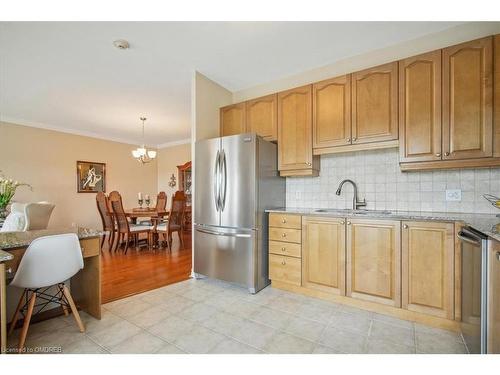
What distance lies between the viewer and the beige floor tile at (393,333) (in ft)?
5.34

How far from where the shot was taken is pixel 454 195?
2121mm

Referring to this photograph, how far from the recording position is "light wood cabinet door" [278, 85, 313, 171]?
2578mm

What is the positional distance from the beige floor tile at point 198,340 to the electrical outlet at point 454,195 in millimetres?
2240

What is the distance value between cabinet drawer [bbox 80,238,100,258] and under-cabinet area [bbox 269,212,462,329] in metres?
1.58

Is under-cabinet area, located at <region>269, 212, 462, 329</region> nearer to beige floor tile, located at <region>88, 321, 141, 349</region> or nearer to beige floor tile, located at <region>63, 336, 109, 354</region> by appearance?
beige floor tile, located at <region>88, 321, 141, 349</region>

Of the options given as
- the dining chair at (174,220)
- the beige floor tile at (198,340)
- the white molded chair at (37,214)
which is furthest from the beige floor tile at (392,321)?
the white molded chair at (37,214)

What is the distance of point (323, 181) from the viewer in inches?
110

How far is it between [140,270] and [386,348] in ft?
9.46

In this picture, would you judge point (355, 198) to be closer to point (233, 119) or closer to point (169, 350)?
point (233, 119)

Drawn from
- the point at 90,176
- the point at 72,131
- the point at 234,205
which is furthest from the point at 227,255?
the point at 72,131

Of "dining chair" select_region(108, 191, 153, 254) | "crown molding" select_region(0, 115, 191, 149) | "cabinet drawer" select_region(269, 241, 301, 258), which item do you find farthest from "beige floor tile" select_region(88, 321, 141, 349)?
"crown molding" select_region(0, 115, 191, 149)

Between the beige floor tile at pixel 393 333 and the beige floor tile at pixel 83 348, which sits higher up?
the beige floor tile at pixel 83 348

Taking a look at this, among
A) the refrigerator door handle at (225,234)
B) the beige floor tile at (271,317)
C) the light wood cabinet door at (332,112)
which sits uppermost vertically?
the light wood cabinet door at (332,112)

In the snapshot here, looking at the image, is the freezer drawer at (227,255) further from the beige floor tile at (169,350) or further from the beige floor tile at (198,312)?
the beige floor tile at (169,350)
